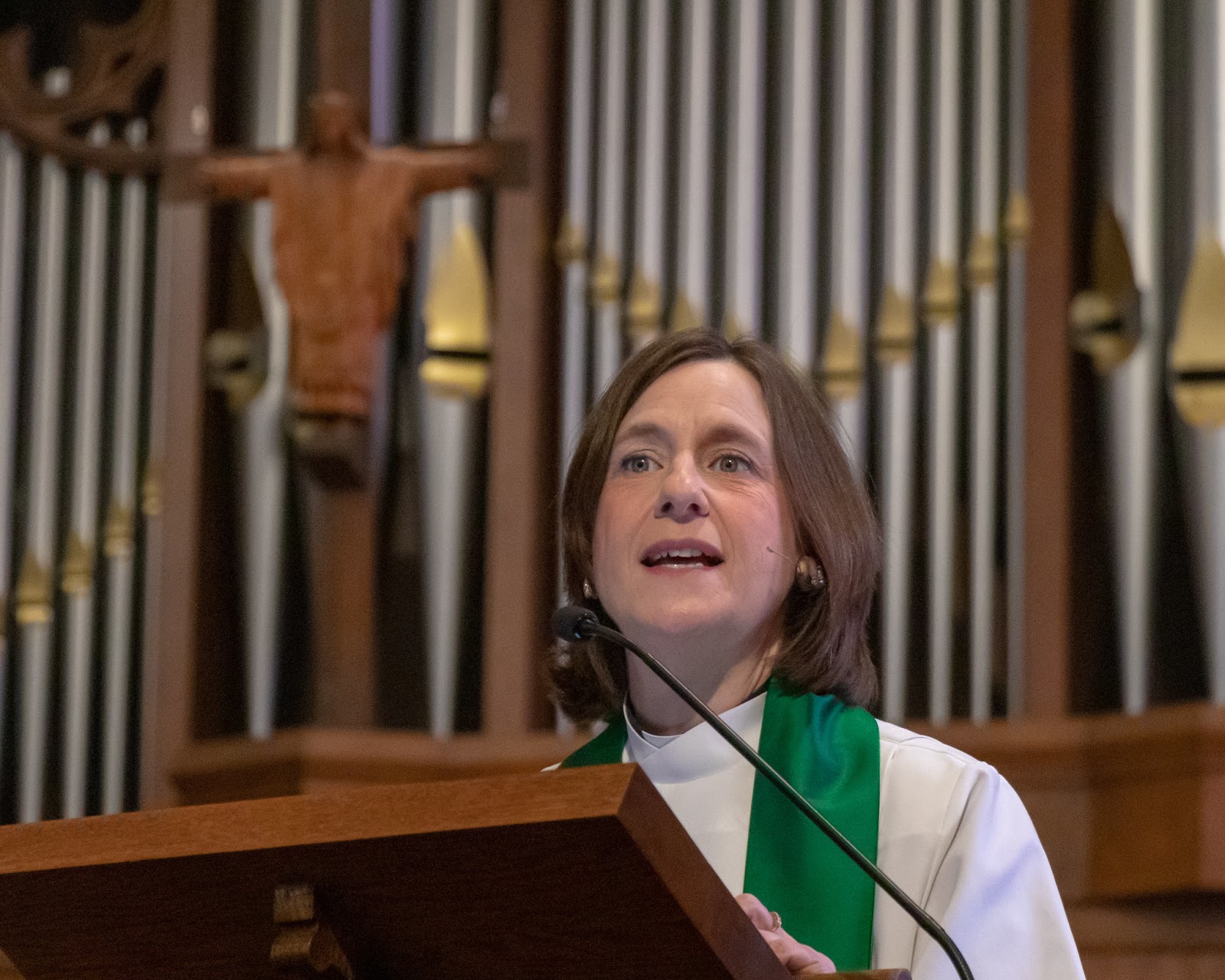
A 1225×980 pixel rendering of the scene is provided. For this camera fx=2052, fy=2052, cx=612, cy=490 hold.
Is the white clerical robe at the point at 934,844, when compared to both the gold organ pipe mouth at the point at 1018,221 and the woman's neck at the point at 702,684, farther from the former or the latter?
the gold organ pipe mouth at the point at 1018,221

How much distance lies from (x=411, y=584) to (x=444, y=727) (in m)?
0.36

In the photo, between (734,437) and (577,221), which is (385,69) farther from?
(734,437)

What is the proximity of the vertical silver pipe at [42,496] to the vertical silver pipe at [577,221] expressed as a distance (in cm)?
122

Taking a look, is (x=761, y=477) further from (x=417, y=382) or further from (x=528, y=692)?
(x=417, y=382)

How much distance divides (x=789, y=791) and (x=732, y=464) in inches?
26.6

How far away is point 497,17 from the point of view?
4.81m

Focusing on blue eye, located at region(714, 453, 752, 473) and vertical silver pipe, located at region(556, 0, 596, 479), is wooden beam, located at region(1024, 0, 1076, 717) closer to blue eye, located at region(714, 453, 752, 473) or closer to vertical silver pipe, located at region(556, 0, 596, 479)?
vertical silver pipe, located at region(556, 0, 596, 479)

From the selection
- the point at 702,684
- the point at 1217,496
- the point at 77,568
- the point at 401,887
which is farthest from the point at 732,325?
the point at 401,887

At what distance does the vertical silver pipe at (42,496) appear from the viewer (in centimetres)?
460

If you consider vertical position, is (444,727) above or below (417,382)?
below

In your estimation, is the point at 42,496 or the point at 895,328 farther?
the point at 42,496

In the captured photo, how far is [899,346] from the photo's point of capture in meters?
4.33

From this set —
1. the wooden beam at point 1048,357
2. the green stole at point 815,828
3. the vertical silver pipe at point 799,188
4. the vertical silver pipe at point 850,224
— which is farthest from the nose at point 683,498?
the vertical silver pipe at point 799,188

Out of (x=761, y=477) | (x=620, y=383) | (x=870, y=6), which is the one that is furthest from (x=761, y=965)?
(x=870, y=6)
